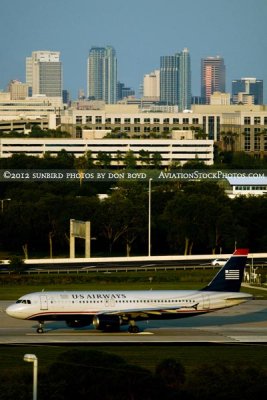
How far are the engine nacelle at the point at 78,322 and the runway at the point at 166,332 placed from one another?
0.44 metres

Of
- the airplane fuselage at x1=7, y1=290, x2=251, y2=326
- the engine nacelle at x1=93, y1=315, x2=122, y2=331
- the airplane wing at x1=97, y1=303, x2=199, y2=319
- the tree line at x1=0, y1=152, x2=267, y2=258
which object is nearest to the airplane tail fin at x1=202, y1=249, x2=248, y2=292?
the airplane fuselage at x1=7, y1=290, x2=251, y2=326

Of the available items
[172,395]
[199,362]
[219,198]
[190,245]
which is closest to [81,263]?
[190,245]

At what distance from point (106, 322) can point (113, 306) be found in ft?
4.09

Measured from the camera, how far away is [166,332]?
88.4 metres

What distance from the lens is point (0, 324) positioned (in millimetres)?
91750

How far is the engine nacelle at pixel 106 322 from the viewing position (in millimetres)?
85875

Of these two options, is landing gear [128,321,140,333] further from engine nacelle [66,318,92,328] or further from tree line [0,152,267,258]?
tree line [0,152,267,258]

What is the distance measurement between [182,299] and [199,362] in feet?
45.5

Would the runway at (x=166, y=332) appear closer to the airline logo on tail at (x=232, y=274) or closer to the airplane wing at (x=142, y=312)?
the airplane wing at (x=142, y=312)

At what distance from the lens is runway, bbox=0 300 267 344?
3278 inches

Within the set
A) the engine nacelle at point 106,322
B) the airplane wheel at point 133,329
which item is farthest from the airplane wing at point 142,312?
the airplane wheel at point 133,329

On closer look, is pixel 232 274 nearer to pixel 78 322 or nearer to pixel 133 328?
pixel 133 328

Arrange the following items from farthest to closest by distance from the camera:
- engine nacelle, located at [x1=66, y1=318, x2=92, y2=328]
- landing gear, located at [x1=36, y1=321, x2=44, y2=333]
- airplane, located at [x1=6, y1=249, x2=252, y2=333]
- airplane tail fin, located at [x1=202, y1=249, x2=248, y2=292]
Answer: airplane tail fin, located at [x1=202, y1=249, x2=248, y2=292]
landing gear, located at [x1=36, y1=321, x2=44, y2=333]
engine nacelle, located at [x1=66, y1=318, x2=92, y2=328]
airplane, located at [x1=6, y1=249, x2=252, y2=333]

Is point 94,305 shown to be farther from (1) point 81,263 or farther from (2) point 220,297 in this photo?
(1) point 81,263
